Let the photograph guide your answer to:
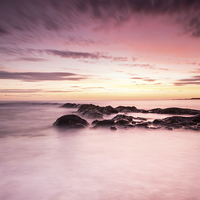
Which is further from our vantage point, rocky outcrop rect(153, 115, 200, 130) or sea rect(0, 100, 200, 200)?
rocky outcrop rect(153, 115, 200, 130)

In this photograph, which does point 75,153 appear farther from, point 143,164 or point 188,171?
A: point 188,171

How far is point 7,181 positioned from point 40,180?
2.86 feet

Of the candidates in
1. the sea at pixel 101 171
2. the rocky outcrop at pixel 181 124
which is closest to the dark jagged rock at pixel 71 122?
the sea at pixel 101 171

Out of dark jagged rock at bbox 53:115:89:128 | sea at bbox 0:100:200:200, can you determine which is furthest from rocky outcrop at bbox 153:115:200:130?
dark jagged rock at bbox 53:115:89:128

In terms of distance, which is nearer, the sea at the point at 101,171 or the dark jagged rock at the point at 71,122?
the sea at the point at 101,171

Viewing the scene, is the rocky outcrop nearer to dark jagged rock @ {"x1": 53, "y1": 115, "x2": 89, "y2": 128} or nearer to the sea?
the sea

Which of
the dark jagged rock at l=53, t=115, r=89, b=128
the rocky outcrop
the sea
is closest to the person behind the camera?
the sea

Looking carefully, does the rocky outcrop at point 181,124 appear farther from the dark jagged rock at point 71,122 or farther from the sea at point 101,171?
the dark jagged rock at point 71,122

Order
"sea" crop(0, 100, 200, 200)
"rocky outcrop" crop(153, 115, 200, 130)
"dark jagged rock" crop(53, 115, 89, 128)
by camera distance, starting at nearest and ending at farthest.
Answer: "sea" crop(0, 100, 200, 200) < "rocky outcrop" crop(153, 115, 200, 130) < "dark jagged rock" crop(53, 115, 89, 128)

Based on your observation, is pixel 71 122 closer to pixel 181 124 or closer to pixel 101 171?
pixel 101 171

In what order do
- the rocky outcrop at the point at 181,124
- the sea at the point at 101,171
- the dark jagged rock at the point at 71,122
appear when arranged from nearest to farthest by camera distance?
the sea at the point at 101,171, the rocky outcrop at the point at 181,124, the dark jagged rock at the point at 71,122

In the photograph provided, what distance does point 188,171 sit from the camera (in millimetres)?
4688

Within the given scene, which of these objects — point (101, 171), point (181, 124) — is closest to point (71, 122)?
point (101, 171)

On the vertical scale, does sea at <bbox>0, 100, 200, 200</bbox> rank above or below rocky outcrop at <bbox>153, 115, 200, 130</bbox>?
below
